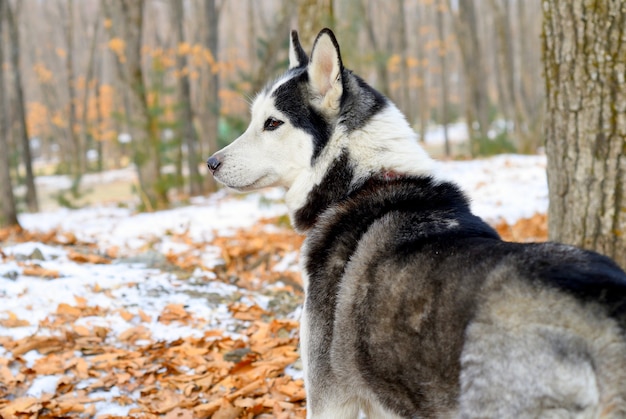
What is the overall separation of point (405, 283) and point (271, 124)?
1447mm

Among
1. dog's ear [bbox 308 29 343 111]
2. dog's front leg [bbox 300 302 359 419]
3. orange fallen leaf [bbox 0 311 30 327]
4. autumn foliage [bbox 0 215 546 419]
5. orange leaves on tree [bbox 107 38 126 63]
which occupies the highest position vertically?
orange leaves on tree [bbox 107 38 126 63]

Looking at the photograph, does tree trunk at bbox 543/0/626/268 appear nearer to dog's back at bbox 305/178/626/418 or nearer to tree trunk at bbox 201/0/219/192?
dog's back at bbox 305/178/626/418

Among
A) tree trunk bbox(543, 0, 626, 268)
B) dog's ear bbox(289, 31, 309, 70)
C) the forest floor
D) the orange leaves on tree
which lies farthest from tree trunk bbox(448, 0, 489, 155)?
dog's ear bbox(289, 31, 309, 70)

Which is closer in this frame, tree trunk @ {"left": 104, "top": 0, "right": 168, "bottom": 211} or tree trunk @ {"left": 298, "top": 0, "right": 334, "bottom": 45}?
tree trunk @ {"left": 298, "top": 0, "right": 334, "bottom": 45}

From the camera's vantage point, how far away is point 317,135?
314 cm

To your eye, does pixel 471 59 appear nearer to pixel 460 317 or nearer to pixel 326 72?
pixel 326 72

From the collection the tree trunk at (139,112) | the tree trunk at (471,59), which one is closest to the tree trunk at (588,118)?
the tree trunk at (139,112)

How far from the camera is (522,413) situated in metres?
1.88

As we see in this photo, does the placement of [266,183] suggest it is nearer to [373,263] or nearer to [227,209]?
[373,263]

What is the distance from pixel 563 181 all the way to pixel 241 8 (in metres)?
54.8

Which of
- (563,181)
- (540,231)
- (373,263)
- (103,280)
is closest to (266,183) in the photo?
(373,263)

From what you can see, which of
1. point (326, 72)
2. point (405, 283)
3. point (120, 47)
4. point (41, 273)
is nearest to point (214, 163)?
point (326, 72)

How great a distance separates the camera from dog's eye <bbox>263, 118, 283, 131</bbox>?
331cm

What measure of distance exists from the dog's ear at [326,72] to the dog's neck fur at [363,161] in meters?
0.17
